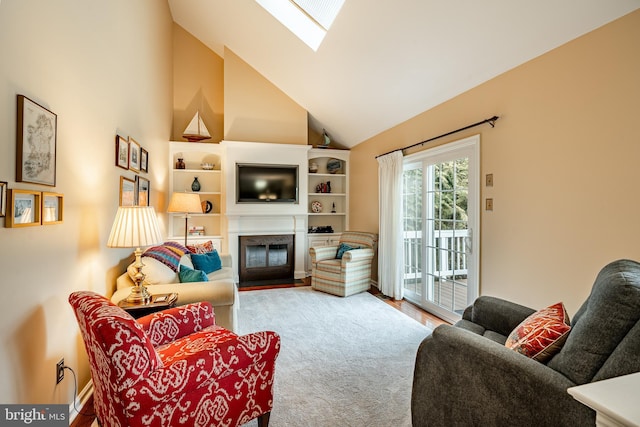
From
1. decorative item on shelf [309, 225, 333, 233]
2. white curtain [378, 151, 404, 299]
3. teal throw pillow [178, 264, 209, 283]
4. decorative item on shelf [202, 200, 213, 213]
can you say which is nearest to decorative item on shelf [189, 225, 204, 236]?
decorative item on shelf [202, 200, 213, 213]

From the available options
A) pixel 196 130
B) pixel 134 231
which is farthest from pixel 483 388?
pixel 196 130

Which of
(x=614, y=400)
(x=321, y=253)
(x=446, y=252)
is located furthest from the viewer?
(x=321, y=253)

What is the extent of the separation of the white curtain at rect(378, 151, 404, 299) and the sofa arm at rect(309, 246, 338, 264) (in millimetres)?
746

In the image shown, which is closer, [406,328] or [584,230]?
[584,230]

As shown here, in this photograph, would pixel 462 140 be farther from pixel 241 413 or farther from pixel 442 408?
pixel 241 413

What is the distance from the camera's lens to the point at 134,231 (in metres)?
2.13

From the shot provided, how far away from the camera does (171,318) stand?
1979 mm

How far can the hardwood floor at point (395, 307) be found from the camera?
1939 mm

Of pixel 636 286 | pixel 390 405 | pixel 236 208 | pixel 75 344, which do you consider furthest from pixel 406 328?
pixel 236 208

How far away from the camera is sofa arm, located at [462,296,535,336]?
2008 millimetres

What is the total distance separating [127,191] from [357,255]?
9.90 ft

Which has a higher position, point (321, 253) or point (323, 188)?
point (323, 188)

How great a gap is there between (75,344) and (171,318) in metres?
0.71

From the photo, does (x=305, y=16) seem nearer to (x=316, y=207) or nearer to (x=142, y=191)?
(x=142, y=191)
